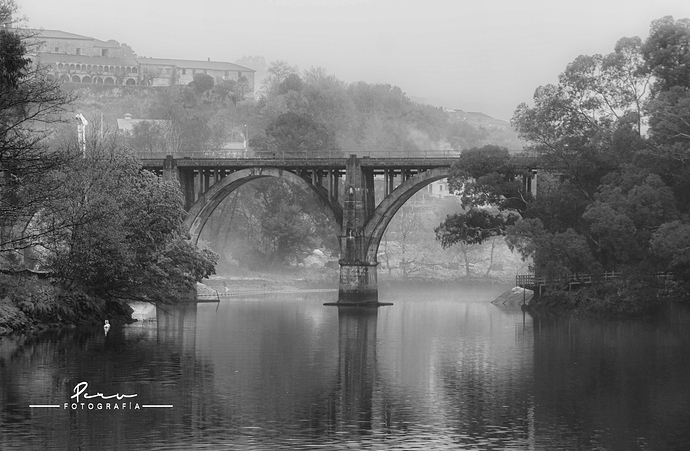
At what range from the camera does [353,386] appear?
45062 mm

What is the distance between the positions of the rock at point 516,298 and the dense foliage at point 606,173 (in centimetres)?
947

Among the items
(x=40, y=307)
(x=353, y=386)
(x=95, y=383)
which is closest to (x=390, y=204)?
(x=40, y=307)

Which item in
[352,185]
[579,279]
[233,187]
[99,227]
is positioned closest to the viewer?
[99,227]

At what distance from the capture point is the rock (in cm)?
9781

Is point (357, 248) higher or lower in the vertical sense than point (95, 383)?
higher

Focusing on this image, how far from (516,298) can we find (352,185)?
58.0 feet

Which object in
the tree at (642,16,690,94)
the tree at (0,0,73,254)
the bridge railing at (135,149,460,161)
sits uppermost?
the tree at (642,16,690,94)

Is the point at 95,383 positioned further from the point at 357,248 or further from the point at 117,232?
the point at 357,248

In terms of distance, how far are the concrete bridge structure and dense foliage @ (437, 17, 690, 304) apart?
6312 mm

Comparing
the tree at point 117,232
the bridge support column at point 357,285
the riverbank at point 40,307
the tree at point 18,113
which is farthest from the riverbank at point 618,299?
the tree at point 18,113

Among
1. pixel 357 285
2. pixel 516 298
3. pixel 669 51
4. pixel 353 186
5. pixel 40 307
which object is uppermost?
pixel 669 51

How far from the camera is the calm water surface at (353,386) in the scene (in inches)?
1346

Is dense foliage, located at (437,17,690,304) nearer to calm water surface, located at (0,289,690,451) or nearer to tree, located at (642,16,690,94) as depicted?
tree, located at (642,16,690,94)

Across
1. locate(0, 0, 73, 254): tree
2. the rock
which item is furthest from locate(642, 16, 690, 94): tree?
locate(0, 0, 73, 254): tree
